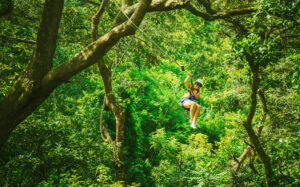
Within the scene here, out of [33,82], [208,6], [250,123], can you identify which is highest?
[208,6]

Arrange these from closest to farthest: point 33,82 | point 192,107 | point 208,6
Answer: point 33,82, point 208,6, point 192,107

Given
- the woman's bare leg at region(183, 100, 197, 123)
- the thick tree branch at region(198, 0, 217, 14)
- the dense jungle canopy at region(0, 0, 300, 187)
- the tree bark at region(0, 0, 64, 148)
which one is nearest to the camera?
the tree bark at region(0, 0, 64, 148)

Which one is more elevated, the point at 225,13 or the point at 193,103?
the point at 225,13

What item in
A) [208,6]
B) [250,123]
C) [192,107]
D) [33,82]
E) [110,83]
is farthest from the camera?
[110,83]

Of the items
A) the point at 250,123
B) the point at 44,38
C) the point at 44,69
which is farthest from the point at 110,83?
the point at 250,123

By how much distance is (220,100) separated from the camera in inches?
572

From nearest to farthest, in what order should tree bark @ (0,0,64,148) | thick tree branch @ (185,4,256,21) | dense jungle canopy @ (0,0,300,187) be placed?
tree bark @ (0,0,64,148), dense jungle canopy @ (0,0,300,187), thick tree branch @ (185,4,256,21)

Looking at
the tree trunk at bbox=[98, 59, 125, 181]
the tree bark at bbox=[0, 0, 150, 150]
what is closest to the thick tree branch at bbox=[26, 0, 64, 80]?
the tree bark at bbox=[0, 0, 150, 150]

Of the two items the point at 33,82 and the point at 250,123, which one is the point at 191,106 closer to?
the point at 250,123

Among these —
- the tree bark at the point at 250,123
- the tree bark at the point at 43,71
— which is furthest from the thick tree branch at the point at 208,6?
the tree bark at the point at 250,123

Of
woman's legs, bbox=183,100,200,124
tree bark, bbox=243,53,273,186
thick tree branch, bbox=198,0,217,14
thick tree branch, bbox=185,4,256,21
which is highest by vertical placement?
thick tree branch, bbox=198,0,217,14

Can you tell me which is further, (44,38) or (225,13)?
(225,13)

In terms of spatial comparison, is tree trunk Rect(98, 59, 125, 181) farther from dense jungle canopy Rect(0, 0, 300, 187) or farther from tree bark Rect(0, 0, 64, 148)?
tree bark Rect(0, 0, 64, 148)

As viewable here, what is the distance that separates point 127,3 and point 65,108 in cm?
628
